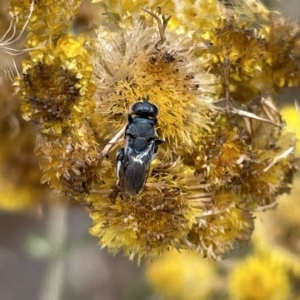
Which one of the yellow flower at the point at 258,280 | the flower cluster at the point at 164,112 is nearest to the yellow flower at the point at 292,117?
the flower cluster at the point at 164,112

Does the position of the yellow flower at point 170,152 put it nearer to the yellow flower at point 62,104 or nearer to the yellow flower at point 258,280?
the yellow flower at point 62,104

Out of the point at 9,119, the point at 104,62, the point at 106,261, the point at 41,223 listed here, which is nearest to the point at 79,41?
the point at 104,62

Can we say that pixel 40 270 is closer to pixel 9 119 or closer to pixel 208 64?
pixel 9 119

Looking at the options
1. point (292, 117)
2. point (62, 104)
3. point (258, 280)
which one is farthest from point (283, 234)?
point (62, 104)

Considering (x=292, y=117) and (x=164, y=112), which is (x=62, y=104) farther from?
(x=292, y=117)

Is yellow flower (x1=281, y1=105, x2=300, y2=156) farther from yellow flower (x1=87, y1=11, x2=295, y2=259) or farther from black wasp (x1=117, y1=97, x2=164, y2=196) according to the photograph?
black wasp (x1=117, y1=97, x2=164, y2=196)
